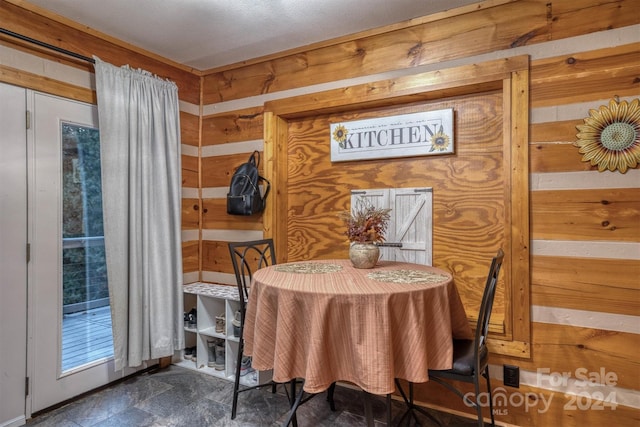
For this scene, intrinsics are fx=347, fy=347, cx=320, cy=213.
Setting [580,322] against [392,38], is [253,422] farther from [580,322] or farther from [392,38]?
[392,38]

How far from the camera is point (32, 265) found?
2.18 metres

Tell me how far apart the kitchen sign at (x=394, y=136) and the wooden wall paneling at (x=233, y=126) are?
0.71m

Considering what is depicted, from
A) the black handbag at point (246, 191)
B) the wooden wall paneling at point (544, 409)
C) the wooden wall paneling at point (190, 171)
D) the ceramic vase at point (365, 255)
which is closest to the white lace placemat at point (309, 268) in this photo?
the ceramic vase at point (365, 255)

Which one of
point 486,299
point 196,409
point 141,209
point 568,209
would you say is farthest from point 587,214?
point 141,209

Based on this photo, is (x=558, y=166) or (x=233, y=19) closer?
(x=558, y=166)

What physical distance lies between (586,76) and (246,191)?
2.37 m

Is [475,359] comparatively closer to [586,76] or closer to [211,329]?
[586,76]

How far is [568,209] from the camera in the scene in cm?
196

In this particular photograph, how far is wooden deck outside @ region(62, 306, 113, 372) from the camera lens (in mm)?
2367

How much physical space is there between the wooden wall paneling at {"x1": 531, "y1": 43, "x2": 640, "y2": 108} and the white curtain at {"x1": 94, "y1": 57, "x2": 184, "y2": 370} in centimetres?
267

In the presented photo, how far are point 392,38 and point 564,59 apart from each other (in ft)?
3.49

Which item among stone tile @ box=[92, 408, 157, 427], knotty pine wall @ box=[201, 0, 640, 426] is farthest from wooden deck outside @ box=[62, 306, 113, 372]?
knotty pine wall @ box=[201, 0, 640, 426]

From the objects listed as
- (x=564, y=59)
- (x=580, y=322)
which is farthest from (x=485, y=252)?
(x=564, y=59)

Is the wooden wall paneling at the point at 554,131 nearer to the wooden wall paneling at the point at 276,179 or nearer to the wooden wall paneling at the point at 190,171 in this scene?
the wooden wall paneling at the point at 276,179
